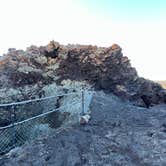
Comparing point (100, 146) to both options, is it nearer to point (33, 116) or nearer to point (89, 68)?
point (33, 116)

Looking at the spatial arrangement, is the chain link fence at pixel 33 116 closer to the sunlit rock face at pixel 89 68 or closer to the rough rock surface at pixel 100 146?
the rough rock surface at pixel 100 146

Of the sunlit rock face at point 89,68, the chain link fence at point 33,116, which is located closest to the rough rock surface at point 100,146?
the chain link fence at point 33,116

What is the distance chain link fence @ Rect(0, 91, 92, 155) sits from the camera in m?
5.63

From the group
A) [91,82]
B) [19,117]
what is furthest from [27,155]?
[91,82]

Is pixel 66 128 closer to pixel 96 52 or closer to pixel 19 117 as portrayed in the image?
pixel 19 117

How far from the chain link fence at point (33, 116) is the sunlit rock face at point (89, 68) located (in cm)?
298

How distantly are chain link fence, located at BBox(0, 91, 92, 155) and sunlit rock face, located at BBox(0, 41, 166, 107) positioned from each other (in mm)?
2976

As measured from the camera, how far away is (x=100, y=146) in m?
6.01

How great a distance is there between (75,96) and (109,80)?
16.3ft

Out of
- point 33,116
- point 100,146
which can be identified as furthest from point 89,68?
point 100,146

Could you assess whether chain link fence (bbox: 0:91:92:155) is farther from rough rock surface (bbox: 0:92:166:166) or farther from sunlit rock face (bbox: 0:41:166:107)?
sunlit rock face (bbox: 0:41:166:107)

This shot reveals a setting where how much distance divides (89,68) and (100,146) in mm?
7144

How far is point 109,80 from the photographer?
13195mm

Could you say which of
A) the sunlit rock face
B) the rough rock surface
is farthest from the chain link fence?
the sunlit rock face
